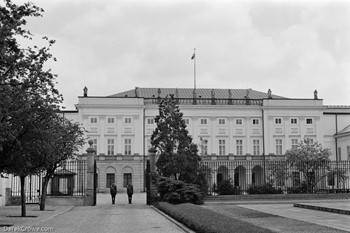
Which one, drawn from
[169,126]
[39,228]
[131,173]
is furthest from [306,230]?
[131,173]

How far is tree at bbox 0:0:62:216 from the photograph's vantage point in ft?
52.4

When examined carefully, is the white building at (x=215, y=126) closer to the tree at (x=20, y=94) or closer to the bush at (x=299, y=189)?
the bush at (x=299, y=189)

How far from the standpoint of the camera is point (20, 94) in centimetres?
1656

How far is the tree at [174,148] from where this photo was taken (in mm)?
42125

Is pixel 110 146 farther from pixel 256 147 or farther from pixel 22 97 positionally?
pixel 22 97

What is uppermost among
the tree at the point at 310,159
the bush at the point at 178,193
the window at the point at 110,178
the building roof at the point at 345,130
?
the building roof at the point at 345,130

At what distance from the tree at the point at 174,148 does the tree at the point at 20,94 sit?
23841mm

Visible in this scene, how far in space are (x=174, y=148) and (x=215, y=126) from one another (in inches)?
1367

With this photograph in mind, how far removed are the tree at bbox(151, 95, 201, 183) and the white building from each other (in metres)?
28.2

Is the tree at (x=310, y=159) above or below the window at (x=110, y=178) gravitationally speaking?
above
